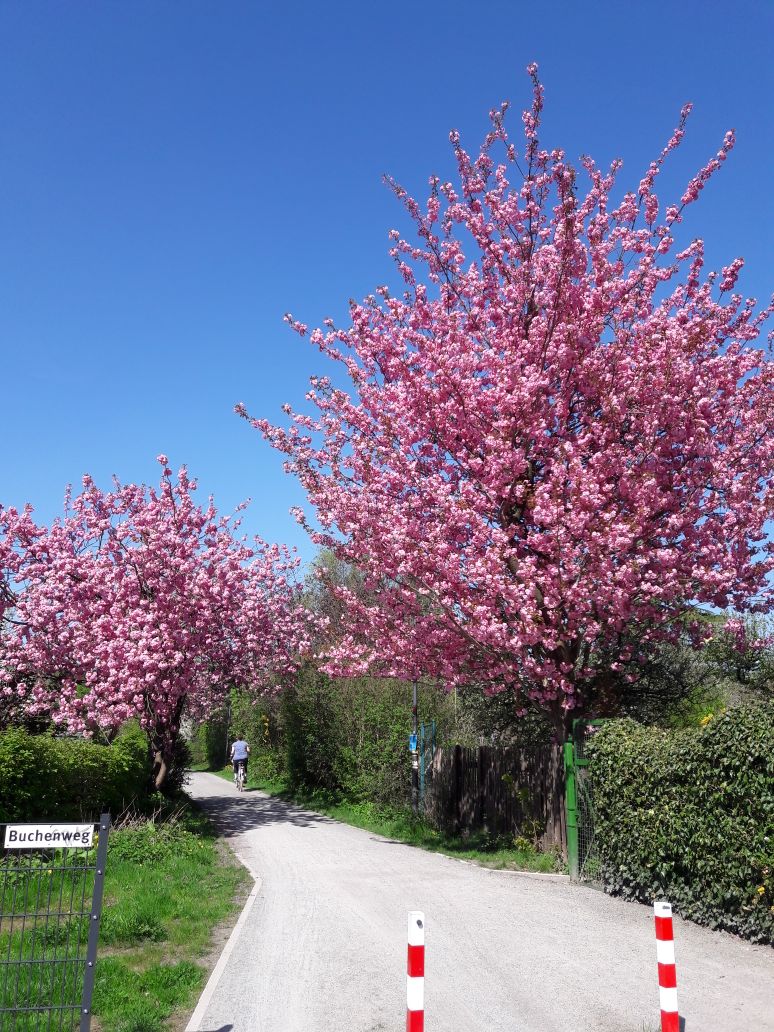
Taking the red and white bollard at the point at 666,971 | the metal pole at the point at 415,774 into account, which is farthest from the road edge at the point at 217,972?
the metal pole at the point at 415,774

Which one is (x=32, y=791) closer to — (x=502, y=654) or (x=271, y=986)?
(x=271, y=986)

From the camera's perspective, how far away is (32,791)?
1093cm

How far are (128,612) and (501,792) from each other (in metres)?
8.16

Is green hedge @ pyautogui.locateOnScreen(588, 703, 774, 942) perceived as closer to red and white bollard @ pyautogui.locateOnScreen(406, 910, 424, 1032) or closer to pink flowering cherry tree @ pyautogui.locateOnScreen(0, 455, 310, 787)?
red and white bollard @ pyautogui.locateOnScreen(406, 910, 424, 1032)

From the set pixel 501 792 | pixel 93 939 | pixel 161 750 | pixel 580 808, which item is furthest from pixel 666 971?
pixel 161 750

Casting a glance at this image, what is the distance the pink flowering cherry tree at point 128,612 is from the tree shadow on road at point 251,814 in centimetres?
199

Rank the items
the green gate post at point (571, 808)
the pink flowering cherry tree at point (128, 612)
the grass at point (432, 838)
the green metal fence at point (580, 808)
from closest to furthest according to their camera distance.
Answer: the green metal fence at point (580, 808), the green gate post at point (571, 808), the grass at point (432, 838), the pink flowering cherry tree at point (128, 612)

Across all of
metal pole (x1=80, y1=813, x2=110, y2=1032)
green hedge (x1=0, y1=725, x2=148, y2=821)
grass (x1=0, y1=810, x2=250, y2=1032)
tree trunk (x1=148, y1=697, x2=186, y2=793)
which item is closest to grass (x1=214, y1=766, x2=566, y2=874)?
grass (x1=0, y1=810, x2=250, y2=1032)

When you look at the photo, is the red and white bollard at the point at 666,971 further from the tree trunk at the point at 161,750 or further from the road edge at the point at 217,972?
the tree trunk at the point at 161,750

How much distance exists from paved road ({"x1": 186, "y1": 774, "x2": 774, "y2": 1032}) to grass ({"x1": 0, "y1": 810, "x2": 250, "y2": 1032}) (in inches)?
15.9

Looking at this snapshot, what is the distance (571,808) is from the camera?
10.9m

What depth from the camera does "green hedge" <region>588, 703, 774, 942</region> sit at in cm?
734

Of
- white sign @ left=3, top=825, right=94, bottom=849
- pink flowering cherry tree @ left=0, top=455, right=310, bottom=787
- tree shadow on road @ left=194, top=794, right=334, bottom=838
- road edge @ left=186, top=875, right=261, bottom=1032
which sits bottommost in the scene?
tree shadow on road @ left=194, top=794, right=334, bottom=838

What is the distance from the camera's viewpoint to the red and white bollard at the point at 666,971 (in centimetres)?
446
